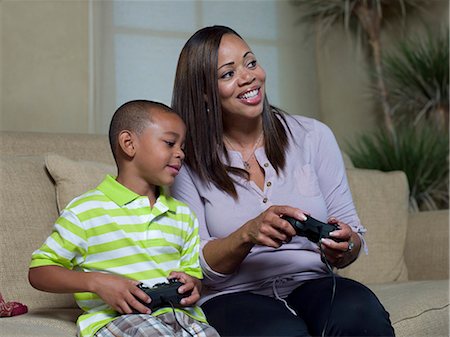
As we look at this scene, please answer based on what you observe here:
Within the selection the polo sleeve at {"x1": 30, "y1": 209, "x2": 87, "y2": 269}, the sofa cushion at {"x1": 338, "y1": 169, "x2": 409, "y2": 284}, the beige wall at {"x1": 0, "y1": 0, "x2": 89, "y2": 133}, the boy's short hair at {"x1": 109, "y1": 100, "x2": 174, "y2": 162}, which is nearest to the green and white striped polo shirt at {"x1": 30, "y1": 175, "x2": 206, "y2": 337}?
the polo sleeve at {"x1": 30, "y1": 209, "x2": 87, "y2": 269}

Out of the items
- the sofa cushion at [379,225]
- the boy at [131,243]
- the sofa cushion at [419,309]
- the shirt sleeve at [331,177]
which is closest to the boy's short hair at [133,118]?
the boy at [131,243]

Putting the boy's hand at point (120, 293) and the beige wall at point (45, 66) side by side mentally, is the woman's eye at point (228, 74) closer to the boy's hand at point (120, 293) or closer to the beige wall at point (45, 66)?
the boy's hand at point (120, 293)

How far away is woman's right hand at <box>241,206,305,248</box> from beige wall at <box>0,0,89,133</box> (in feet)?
6.42

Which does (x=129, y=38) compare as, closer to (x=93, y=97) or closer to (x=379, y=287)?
(x=93, y=97)

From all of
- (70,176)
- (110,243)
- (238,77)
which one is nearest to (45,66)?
(70,176)

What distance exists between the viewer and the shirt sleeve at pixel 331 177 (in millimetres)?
1852

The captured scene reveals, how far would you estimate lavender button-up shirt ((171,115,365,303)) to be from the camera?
68.4 inches

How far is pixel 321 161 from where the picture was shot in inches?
73.9

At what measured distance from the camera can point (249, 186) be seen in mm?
1801

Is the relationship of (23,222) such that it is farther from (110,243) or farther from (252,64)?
(252,64)

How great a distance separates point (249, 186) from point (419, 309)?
51cm

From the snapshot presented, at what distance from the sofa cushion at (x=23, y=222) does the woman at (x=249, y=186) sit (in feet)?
1.27

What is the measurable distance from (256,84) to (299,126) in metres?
0.20

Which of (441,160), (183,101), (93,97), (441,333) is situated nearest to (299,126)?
(183,101)
